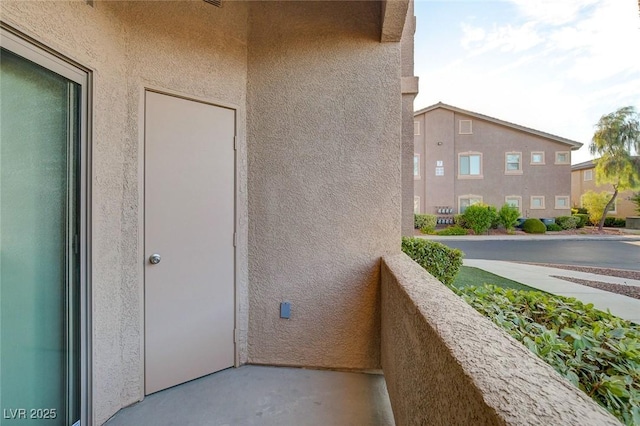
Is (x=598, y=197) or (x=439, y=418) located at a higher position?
(x=598, y=197)

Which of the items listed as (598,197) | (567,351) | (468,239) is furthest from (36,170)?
(598,197)

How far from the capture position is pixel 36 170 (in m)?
1.54

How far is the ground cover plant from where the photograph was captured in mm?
1052

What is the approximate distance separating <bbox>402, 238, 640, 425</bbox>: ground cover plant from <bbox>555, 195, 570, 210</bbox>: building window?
17178mm

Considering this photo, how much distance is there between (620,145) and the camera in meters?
3.97

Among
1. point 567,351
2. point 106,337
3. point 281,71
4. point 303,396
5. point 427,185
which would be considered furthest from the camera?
point 427,185

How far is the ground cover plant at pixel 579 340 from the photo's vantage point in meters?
1.05

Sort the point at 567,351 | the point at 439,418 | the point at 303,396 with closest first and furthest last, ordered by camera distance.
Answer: the point at 439,418 → the point at 567,351 → the point at 303,396

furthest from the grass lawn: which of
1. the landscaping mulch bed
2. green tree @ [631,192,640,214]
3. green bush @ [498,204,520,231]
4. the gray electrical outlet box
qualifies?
→ green bush @ [498,204,520,231]

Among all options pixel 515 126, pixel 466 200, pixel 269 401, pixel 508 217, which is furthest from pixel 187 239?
pixel 515 126

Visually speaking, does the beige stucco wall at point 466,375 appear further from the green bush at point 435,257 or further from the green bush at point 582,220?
the green bush at point 582,220

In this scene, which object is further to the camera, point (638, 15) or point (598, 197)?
point (598, 197)

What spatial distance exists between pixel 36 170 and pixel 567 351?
118 inches

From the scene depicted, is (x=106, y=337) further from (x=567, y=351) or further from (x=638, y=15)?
(x=638, y=15)
